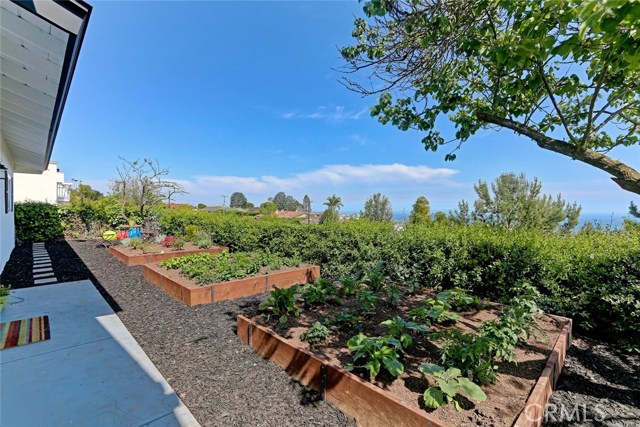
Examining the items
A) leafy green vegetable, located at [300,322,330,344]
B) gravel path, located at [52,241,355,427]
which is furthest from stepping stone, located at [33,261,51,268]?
leafy green vegetable, located at [300,322,330,344]

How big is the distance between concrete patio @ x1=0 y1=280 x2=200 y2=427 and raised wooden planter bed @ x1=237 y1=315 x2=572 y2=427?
3.13 ft

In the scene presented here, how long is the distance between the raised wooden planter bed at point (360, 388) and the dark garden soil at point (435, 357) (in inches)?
3.8

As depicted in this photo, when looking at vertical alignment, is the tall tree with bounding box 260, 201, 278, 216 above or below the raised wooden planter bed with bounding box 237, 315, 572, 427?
above

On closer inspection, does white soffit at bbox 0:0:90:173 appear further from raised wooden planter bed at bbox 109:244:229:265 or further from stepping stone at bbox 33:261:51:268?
stepping stone at bbox 33:261:51:268

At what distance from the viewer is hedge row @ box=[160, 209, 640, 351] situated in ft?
11.1

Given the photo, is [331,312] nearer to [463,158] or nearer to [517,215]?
[463,158]

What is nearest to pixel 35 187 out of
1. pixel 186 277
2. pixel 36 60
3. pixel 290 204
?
pixel 186 277

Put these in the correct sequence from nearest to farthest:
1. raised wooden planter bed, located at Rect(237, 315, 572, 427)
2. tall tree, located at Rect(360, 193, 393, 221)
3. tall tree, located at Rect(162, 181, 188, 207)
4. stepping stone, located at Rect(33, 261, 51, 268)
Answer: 1. raised wooden planter bed, located at Rect(237, 315, 572, 427)
2. stepping stone, located at Rect(33, 261, 51, 268)
3. tall tree, located at Rect(162, 181, 188, 207)
4. tall tree, located at Rect(360, 193, 393, 221)

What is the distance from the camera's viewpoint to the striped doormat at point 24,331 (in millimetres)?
3285

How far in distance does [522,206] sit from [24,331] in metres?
19.7

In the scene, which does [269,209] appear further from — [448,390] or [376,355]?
[448,390]

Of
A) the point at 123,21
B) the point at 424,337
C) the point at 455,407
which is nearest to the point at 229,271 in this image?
the point at 424,337

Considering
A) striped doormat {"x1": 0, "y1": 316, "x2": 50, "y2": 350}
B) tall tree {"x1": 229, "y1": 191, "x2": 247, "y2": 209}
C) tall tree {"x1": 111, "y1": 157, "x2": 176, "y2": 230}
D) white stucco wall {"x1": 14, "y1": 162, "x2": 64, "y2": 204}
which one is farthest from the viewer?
tall tree {"x1": 229, "y1": 191, "x2": 247, "y2": 209}

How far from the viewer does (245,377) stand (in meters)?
2.72
